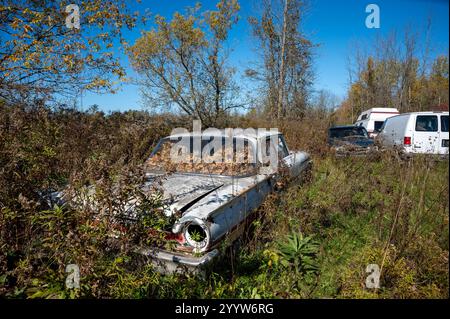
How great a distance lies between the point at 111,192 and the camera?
227 centimetres

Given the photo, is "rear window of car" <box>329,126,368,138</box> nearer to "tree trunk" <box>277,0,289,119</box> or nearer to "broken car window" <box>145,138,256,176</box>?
"tree trunk" <box>277,0,289,119</box>

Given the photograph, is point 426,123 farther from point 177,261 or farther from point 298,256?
point 177,261

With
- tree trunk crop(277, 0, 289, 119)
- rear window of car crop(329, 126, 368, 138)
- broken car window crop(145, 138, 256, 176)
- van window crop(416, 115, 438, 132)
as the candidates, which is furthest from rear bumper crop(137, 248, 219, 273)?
tree trunk crop(277, 0, 289, 119)

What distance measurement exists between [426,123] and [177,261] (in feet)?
25.8

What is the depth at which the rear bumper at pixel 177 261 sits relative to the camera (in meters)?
2.26

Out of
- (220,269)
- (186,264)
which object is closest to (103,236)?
(186,264)

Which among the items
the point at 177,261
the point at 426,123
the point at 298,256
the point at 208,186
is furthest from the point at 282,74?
the point at 177,261

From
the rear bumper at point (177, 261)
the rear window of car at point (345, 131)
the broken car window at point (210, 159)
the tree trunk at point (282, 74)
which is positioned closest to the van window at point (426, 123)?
the rear window of car at point (345, 131)

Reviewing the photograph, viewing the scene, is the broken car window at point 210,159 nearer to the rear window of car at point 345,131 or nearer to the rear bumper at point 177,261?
the rear bumper at point 177,261

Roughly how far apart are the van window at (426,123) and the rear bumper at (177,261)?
24.3ft

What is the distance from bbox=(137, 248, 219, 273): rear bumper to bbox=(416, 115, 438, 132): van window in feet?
24.3

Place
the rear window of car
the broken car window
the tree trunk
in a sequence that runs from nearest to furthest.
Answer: the broken car window, the rear window of car, the tree trunk

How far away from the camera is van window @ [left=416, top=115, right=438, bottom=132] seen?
703 centimetres

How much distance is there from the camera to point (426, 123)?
→ 282 inches
